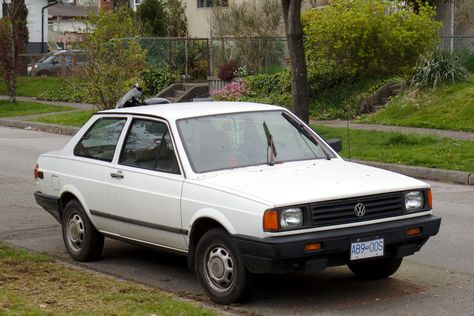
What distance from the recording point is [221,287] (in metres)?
7.58

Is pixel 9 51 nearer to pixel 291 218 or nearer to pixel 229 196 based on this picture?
pixel 229 196

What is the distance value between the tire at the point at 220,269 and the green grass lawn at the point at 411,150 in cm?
840

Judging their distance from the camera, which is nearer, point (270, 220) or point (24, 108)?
point (270, 220)

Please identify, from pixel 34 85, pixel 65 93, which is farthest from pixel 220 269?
pixel 34 85

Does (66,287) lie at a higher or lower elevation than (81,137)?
lower

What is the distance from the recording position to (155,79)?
30219mm

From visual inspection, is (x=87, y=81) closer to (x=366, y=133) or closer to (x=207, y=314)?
(x=366, y=133)

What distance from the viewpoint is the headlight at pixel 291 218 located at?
23.5 feet

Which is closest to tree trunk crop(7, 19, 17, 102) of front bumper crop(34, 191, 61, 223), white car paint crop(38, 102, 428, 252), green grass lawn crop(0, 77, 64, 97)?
green grass lawn crop(0, 77, 64, 97)

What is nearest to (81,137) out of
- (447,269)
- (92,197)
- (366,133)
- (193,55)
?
(92,197)

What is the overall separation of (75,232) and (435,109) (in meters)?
14.0

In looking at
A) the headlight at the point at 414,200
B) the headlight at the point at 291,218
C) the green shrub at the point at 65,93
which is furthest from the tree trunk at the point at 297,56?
the green shrub at the point at 65,93

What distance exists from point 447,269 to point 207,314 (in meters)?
2.78

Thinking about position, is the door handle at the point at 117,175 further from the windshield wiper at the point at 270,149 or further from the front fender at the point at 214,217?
the windshield wiper at the point at 270,149
